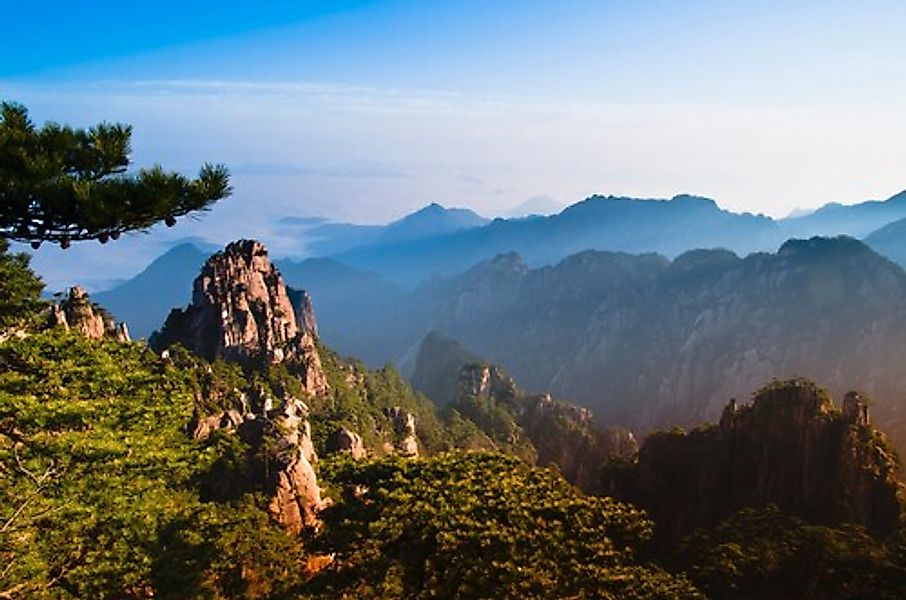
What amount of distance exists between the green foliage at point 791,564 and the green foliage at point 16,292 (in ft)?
100

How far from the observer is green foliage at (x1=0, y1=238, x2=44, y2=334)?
2117cm

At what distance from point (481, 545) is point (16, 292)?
17.7m

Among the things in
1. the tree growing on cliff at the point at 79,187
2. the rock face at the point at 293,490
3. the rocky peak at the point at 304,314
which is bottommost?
the rocky peak at the point at 304,314

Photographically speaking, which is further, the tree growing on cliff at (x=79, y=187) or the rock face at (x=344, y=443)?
the rock face at (x=344, y=443)

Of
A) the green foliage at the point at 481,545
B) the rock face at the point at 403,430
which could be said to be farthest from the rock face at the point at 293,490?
the rock face at the point at 403,430

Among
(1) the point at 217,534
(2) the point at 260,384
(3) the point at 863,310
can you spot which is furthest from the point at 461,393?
(1) the point at 217,534

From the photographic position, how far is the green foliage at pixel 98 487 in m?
21.6

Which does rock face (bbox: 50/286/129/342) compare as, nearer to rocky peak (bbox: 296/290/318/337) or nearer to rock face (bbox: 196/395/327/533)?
rock face (bbox: 196/395/327/533)

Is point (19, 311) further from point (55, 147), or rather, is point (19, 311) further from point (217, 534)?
A: point (217, 534)

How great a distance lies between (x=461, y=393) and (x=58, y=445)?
129m

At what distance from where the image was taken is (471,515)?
27.5m

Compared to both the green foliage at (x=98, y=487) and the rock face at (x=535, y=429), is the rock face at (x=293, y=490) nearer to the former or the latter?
the green foliage at (x=98, y=487)

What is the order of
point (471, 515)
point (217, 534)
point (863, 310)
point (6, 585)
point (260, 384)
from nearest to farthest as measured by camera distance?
point (6, 585) < point (471, 515) < point (217, 534) < point (260, 384) < point (863, 310)

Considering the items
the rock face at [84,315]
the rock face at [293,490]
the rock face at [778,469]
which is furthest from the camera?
the rock face at [84,315]
